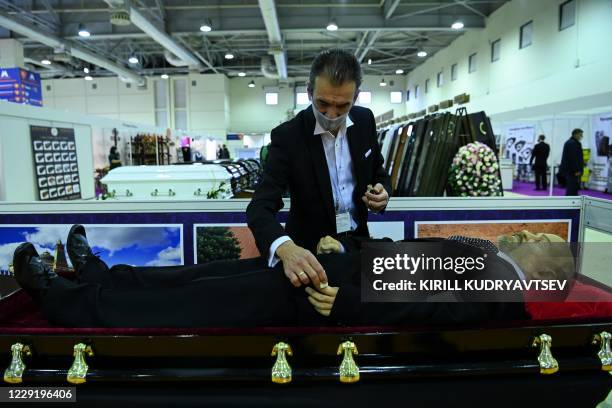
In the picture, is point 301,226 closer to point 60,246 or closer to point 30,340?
point 30,340

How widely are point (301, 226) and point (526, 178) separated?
14.2m

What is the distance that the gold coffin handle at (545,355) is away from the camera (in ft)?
4.24

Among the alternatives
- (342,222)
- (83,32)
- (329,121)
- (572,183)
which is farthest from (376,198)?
(83,32)

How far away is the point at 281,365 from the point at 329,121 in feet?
3.05

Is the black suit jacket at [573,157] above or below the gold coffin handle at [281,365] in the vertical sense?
above

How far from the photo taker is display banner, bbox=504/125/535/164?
12881mm

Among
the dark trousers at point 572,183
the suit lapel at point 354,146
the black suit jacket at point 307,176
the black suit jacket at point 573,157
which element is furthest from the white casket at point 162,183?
the dark trousers at point 572,183

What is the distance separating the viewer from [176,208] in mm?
2568

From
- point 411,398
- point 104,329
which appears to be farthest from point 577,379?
point 104,329

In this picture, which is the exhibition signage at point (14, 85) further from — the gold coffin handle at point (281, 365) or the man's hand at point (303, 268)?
the gold coffin handle at point (281, 365)

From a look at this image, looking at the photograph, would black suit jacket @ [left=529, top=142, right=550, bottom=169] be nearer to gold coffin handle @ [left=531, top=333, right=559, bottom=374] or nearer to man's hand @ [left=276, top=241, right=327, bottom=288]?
gold coffin handle @ [left=531, top=333, right=559, bottom=374]

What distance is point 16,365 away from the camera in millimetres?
1308

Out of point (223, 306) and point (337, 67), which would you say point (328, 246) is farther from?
point (337, 67)

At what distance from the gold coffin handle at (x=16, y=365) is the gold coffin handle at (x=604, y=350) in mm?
1803
